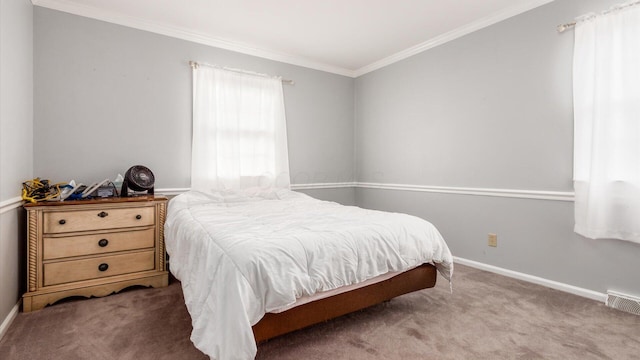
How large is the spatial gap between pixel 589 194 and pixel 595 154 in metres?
0.30

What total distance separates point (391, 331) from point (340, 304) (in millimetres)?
385

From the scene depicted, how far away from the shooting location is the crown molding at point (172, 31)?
267cm

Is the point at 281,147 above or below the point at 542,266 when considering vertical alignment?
above

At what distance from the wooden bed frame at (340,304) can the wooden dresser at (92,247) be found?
5.16ft

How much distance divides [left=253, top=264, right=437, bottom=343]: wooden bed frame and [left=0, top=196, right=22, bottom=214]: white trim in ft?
5.79

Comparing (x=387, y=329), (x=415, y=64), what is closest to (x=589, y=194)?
(x=387, y=329)

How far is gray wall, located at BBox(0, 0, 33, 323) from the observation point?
1.89 m

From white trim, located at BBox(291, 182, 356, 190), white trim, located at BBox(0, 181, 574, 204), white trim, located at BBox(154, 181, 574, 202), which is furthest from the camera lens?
white trim, located at BBox(291, 182, 356, 190)

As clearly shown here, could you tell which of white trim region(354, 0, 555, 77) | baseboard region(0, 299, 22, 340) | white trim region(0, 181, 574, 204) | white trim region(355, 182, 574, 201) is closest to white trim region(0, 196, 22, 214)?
white trim region(0, 181, 574, 204)

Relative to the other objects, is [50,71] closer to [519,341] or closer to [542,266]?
[519,341]

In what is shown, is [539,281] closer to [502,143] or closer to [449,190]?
[449,190]

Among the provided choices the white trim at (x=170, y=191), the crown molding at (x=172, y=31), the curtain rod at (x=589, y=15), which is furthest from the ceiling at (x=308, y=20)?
the white trim at (x=170, y=191)

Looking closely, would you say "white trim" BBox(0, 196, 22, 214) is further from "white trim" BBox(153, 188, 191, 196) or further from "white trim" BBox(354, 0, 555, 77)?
"white trim" BBox(354, 0, 555, 77)

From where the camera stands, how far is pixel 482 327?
190 cm
